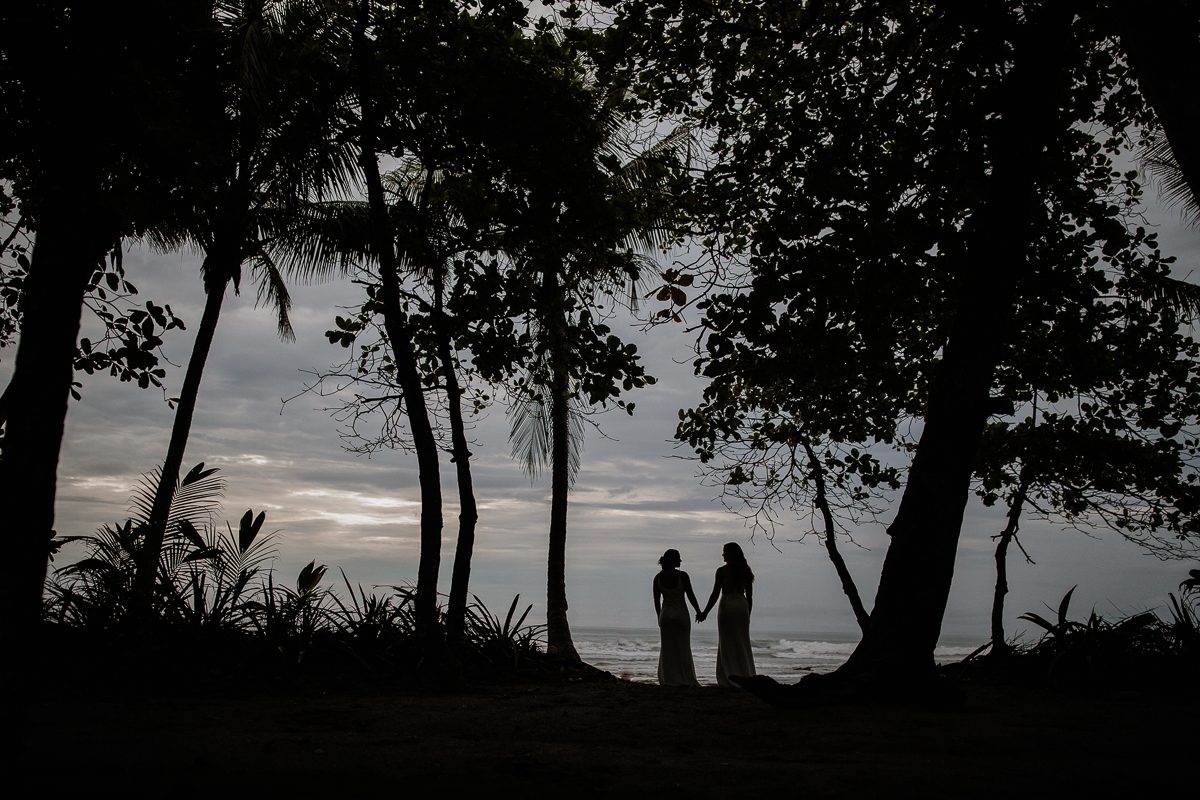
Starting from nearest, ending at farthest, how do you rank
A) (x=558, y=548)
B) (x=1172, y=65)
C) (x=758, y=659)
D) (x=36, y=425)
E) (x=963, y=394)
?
(x=36, y=425)
(x=1172, y=65)
(x=963, y=394)
(x=558, y=548)
(x=758, y=659)

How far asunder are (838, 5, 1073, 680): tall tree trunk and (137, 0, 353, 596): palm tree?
6008 millimetres

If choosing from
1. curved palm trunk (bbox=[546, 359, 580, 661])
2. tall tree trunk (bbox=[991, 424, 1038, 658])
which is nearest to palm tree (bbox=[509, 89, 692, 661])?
curved palm trunk (bbox=[546, 359, 580, 661])

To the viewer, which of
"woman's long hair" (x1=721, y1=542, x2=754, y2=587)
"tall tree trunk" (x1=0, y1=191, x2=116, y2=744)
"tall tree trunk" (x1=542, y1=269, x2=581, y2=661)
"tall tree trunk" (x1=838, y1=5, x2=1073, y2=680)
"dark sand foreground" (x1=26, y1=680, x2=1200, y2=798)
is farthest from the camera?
"tall tree trunk" (x1=542, y1=269, x2=581, y2=661)

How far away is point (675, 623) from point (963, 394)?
543cm

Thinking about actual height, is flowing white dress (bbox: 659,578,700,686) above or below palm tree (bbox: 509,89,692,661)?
below

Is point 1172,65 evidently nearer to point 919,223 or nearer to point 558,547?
point 919,223

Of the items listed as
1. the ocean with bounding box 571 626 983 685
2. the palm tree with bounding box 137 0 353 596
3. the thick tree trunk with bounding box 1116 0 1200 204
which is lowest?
the ocean with bounding box 571 626 983 685

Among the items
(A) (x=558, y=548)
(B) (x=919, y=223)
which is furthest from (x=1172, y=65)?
(A) (x=558, y=548)

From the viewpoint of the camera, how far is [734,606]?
9.79 m

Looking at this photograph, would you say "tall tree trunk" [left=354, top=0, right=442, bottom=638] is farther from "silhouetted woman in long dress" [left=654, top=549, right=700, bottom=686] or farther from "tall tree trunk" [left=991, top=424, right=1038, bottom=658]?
"tall tree trunk" [left=991, top=424, right=1038, bottom=658]

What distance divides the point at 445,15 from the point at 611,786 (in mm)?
6505

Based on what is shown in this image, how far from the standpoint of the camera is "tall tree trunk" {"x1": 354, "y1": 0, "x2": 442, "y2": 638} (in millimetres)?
7520

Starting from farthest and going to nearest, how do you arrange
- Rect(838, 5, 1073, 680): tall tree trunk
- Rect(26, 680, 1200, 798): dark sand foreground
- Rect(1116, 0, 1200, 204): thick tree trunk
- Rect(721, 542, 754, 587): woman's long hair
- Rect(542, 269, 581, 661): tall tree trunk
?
Rect(542, 269, 581, 661): tall tree trunk < Rect(721, 542, 754, 587): woman's long hair < Rect(838, 5, 1073, 680): tall tree trunk < Rect(1116, 0, 1200, 204): thick tree trunk < Rect(26, 680, 1200, 798): dark sand foreground

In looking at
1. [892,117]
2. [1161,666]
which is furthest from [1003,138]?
[1161,666]
